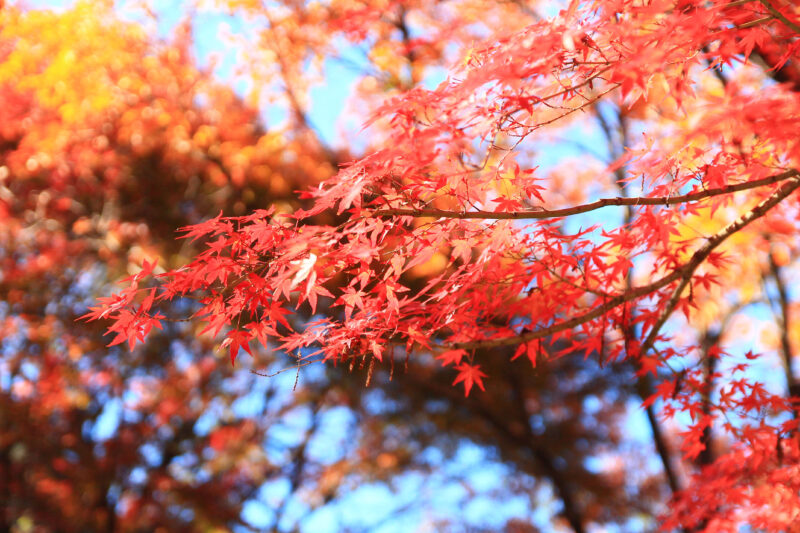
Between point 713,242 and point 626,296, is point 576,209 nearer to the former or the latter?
point 626,296

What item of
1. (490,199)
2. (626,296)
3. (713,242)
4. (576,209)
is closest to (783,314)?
(713,242)

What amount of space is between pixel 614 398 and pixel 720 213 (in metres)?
4.08

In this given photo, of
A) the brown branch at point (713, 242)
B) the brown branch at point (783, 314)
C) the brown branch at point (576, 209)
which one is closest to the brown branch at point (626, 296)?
the brown branch at point (713, 242)

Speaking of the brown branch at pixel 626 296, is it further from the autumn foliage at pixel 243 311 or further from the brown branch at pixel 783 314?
the brown branch at pixel 783 314

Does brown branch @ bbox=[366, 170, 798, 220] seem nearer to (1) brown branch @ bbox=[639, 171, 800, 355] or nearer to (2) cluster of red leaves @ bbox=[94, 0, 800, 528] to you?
(2) cluster of red leaves @ bbox=[94, 0, 800, 528]

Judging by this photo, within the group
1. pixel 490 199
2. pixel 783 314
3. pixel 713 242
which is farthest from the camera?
pixel 783 314

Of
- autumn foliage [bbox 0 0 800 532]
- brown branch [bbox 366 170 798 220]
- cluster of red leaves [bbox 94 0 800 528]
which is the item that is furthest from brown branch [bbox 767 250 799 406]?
brown branch [bbox 366 170 798 220]

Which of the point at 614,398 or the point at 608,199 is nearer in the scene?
the point at 608,199

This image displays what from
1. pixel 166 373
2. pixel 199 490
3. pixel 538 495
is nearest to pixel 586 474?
pixel 538 495

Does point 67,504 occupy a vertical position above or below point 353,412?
below

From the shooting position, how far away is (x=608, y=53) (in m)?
2.48

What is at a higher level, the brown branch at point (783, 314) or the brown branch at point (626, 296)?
the brown branch at point (783, 314)

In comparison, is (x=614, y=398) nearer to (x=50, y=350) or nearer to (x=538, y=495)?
(x=538, y=495)

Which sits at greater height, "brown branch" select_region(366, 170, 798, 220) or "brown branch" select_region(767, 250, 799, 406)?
"brown branch" select_region(767, 250, 799, 406)
